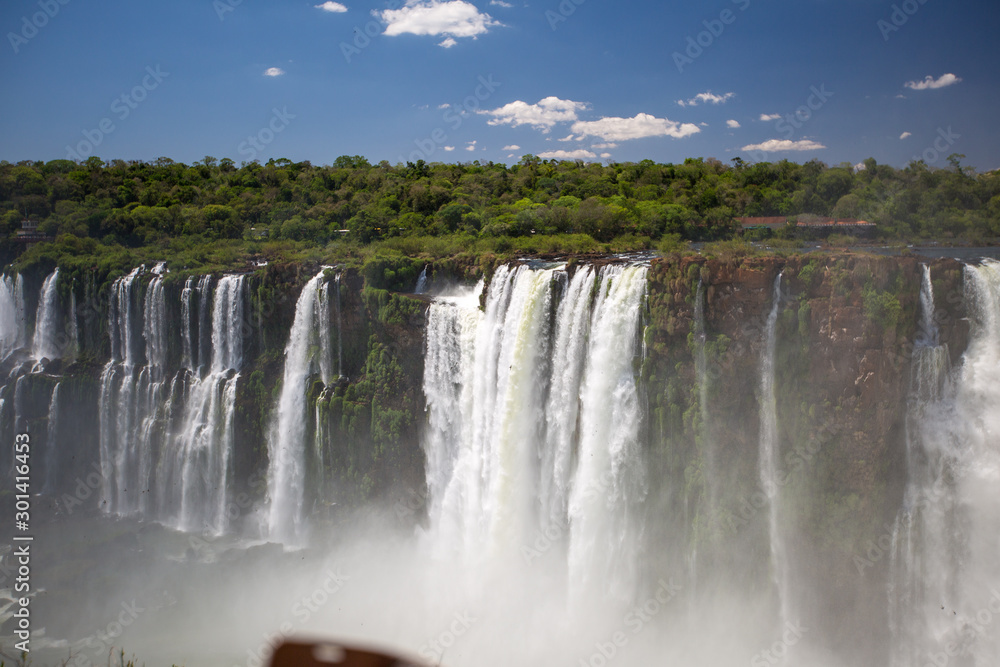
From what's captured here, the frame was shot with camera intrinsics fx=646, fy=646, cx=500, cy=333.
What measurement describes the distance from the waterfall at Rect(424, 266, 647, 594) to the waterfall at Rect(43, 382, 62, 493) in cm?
1725

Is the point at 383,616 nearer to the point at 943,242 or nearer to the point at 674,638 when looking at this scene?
the point at 674,638

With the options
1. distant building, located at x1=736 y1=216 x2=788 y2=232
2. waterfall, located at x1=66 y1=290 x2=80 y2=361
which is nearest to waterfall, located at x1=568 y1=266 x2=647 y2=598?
distant building, located at x1=736 y1=216 x2=788 y2=232

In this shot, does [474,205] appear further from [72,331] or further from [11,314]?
[11,314]

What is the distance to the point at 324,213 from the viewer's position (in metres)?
37.0

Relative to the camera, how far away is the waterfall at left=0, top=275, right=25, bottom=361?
30.3 metres

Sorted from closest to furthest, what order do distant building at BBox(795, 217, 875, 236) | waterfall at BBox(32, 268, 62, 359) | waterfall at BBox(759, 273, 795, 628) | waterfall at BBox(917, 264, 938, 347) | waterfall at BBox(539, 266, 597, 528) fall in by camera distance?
1. waterfall at BBox(917, 264, 938, 347)
2. waterfall at BBox(759, 273, 795, 628)
3. waterfall at BBox(539, 266, 597, 528)
4. distant building at BBox(795, 217, 875, 236)
5. waterfall at BBox(32, 268, 62, 359)

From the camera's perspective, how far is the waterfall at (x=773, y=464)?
54.7 ft

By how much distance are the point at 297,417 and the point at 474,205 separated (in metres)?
17.4

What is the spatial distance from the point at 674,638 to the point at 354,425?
497 inches

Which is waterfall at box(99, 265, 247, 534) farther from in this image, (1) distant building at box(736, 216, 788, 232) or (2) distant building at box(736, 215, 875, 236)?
(2) distant building at box(736, 215, 875, 236)

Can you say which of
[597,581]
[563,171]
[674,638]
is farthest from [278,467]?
[563,171]

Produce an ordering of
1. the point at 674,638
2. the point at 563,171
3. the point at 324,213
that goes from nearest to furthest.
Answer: the point at 674,638 → the point at 324,213 → the point at 563,171

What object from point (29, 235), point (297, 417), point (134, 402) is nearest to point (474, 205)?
point (297, 417)

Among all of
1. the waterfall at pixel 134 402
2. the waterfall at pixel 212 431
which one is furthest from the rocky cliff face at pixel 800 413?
the waterfall at pixel 134 402
